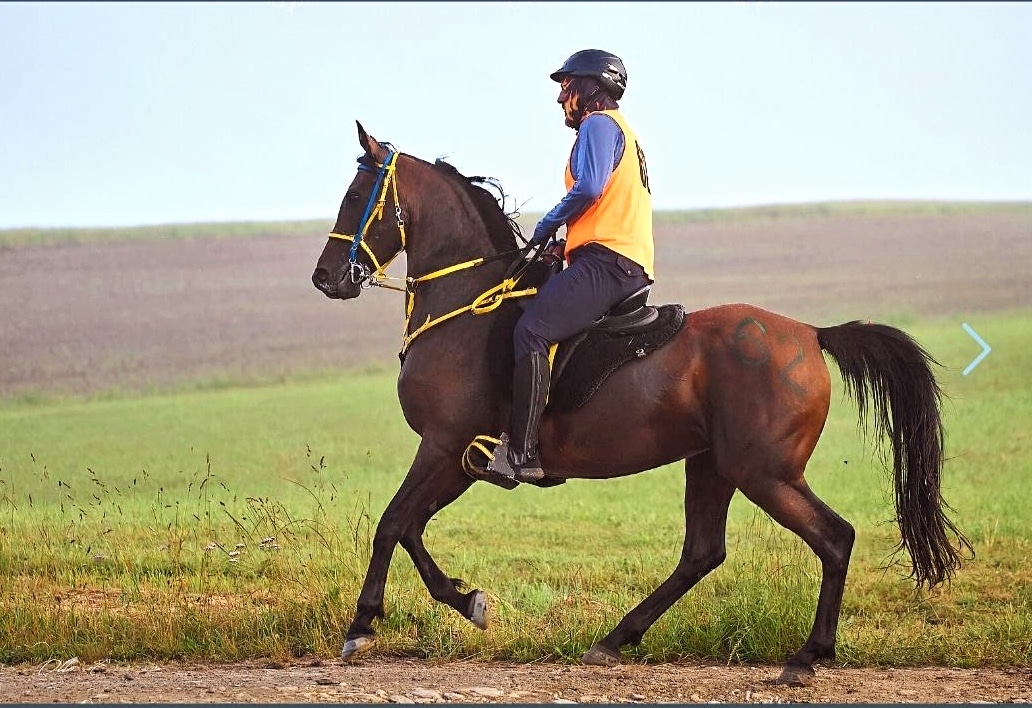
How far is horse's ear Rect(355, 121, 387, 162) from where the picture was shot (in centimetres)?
706

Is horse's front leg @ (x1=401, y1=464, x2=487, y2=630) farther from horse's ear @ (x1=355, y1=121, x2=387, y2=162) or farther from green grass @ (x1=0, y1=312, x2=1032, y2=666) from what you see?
horse's ear @ (x1=355, y1=121, x2=387, y2=162)

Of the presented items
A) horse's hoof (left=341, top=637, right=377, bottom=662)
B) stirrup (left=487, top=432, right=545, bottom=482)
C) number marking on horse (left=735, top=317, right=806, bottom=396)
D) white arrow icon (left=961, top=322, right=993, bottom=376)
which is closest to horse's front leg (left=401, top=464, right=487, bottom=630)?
stirrup (left=487, top=432, right=545, bottom=482)

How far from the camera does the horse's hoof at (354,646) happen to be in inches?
275

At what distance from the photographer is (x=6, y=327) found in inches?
792

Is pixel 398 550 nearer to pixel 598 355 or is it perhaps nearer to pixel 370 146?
pixel 598 355

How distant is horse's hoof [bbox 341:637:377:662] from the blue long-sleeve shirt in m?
2.27

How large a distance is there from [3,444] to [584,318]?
26.7 feet

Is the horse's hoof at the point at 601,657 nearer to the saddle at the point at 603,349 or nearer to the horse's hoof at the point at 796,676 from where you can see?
the horse's hoof at the point at 796,676

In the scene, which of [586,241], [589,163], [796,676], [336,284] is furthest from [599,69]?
[796,676]

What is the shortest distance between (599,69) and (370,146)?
1233 millimetres

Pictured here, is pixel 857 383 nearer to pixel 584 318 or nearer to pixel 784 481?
pixel 784 481

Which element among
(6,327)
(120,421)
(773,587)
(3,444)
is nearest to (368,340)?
(6,327)

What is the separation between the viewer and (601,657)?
7020mm

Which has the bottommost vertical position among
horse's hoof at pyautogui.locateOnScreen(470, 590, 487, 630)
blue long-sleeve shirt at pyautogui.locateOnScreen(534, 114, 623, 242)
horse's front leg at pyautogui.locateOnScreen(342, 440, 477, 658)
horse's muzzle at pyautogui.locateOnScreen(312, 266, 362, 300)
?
horse's hoof at pyautogui.locateOnScreen(470, 590, 487, 630)
